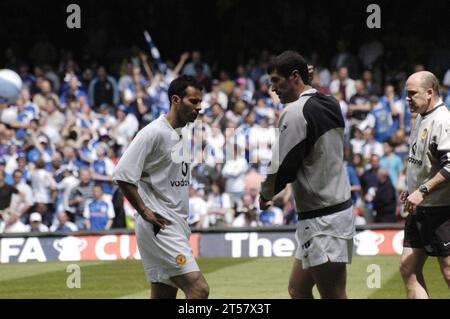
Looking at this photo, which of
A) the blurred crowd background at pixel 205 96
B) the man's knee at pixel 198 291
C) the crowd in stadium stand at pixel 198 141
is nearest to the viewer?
the man's knee at pixel 198 291

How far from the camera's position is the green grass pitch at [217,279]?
47.0 feet

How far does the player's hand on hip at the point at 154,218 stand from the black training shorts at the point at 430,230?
7.49 ft

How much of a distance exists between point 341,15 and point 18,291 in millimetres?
15698

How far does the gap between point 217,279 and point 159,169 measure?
7562 mm

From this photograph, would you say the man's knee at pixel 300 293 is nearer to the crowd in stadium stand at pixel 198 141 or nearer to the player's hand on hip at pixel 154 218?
the player's hand on hip at pixel 154 218

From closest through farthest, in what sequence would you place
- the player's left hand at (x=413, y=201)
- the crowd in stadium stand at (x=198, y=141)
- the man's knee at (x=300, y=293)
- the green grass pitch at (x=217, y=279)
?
the man's knee at (x=300, y=293)
the player's left hand at (x=413, y=201)
the green grass pitch at (x=217, y=279)
the crowd in stadium stand at (x=198, y=141)

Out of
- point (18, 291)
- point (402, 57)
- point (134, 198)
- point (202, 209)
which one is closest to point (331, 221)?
point (134, 198)

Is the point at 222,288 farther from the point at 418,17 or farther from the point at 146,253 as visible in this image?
the point at 418,17

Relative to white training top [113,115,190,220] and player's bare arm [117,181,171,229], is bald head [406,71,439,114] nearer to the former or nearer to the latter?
white training top [113,115,190,220]

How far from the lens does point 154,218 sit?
8.68 meters

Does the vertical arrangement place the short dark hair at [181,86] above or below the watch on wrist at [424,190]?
above

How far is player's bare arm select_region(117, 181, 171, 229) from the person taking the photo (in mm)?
8656

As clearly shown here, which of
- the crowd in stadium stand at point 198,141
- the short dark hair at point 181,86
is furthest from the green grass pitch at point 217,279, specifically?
the short dark hair at point 181,86
